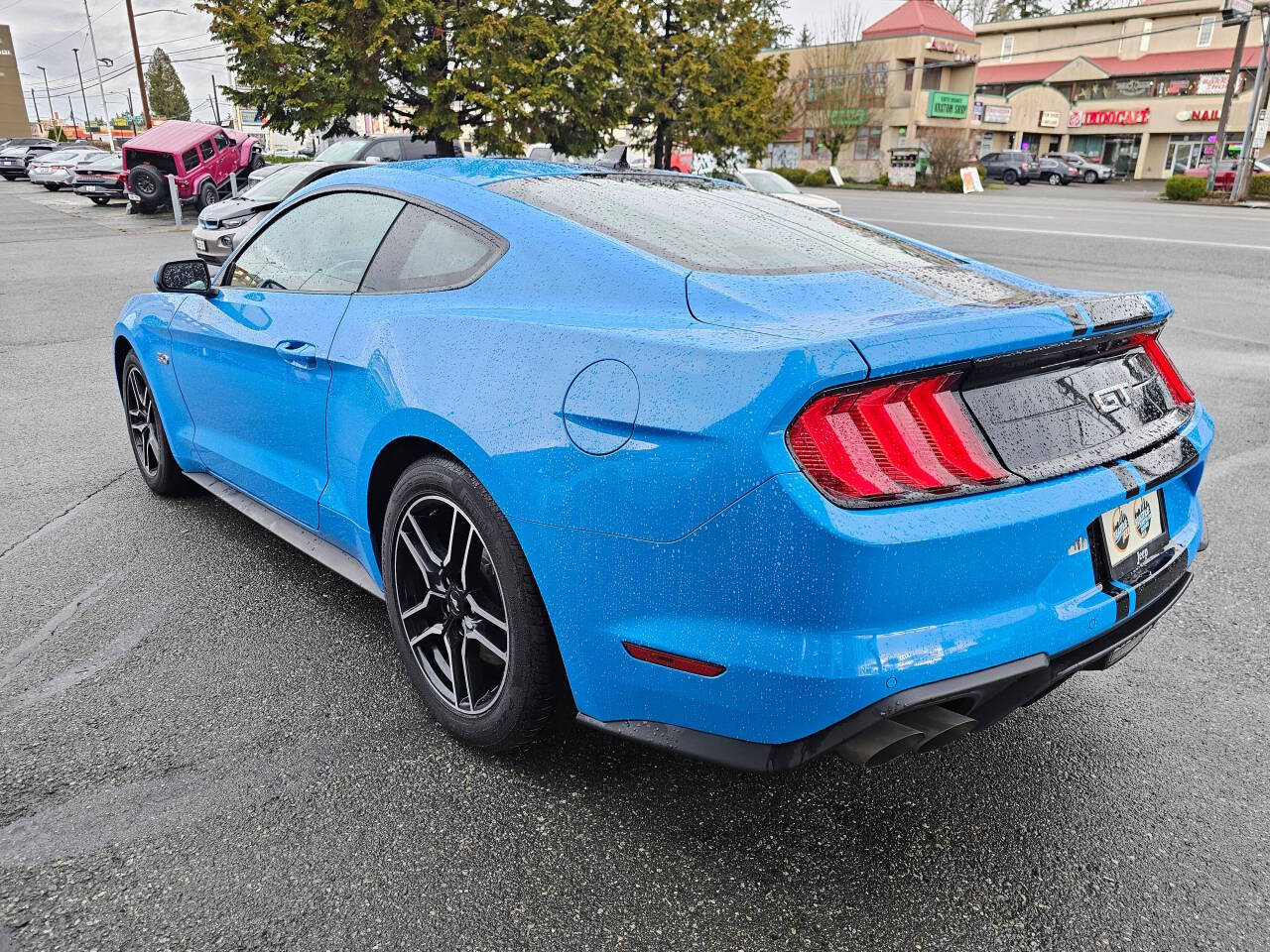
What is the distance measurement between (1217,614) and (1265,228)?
69.3 ft

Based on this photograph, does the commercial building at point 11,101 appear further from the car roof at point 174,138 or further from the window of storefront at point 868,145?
the car roof at point 174,138

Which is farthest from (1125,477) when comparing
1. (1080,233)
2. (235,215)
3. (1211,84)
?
(1211,84)

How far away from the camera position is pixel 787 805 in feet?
7.69

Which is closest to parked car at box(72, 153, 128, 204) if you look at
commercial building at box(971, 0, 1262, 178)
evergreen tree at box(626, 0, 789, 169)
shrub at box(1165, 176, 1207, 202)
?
evergreen tree at box(626, 0, 789, 169)

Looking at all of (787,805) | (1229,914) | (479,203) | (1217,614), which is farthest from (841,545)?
(1217,614)

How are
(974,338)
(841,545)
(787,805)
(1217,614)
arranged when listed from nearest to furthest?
(841,545) < (974,338) < (787,805) < (1217,614)

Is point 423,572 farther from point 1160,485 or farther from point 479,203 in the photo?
point 1160,485

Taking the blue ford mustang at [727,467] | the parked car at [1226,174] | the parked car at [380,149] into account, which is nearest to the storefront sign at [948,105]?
the parked car at [1226,174]

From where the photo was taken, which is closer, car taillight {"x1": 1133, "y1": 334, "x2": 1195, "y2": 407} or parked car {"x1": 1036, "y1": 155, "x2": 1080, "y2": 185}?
car taillight {"x1": 1133, "y1": 334, "x2": 1195, "y2": 407}

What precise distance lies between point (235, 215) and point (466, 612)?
12905mm

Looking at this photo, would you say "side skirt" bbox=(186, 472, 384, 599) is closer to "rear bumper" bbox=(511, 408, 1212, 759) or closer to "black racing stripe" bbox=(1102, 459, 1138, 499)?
"rear bumper" bbox=(511, 408, 1212, 759)

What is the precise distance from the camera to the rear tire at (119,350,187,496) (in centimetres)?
428

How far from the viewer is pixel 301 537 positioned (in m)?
3.14

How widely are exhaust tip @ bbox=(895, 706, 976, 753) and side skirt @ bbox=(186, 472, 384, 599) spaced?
1593 mm
